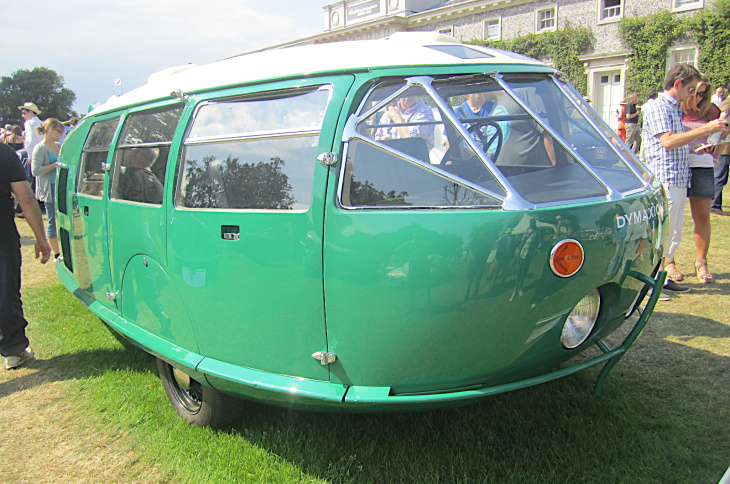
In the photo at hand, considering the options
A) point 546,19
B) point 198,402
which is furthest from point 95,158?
point 546,19

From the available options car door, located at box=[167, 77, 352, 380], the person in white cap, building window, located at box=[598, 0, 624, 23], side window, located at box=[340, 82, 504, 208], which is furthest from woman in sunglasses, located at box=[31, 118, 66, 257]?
building window, located at box=[598, 0, 624, 23]

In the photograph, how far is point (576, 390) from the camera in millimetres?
3477

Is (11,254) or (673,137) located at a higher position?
(673,137)

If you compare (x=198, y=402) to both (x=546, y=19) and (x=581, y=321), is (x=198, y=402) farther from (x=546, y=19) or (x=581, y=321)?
(x=546, y=19)

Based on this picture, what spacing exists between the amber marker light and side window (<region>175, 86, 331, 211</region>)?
110cm

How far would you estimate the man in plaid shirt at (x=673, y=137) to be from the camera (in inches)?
198

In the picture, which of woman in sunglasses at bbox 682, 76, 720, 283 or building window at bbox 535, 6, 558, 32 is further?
building window at bbox 535, 6, 558, 32

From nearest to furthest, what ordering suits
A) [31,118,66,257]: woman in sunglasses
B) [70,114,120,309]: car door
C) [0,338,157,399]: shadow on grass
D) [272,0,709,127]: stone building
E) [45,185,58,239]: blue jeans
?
[70,114,120,309]: car door, [0,338,157,399]: shadow on grass, [45,185,58,239]: blue jeans, [31,118,66,257]: woman in sunglasses, [272,0,709,127]: stone building

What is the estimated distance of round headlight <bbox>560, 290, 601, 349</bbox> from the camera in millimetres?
2535

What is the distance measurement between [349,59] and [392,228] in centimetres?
88

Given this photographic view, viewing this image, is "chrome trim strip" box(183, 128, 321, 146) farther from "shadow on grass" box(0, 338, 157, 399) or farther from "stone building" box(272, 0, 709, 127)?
"stone building" box(272, 0, 709, 127)

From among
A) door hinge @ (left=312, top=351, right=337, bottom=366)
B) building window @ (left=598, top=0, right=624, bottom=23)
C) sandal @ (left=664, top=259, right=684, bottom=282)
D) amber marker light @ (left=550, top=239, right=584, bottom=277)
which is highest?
building window @ (left=598, top=0, right=624, bottom=23)

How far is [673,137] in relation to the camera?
4.98m

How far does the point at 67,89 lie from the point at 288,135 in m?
70.7
